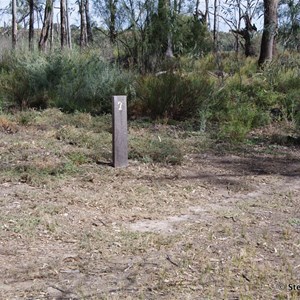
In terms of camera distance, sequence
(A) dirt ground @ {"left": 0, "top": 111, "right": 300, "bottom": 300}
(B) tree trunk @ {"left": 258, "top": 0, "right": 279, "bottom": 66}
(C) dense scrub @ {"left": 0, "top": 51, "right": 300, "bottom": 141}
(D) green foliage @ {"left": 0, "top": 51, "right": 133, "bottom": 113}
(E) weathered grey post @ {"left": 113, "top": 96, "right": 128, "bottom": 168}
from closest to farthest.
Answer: (A) dirt ground @ {"left": 0, "top": 111, "right": 300, "bottom": 300} → (E) weathered grey post @ {"left": 113, "top": 96, "right": 128, "bottom": 168} → (C) dense scrub @ {"left": 0, "top": 51, "right": 300, "bottom": 141} → (D) green foliage @ {"left": 0, "top": 51, "right": 133, "bottom": 113} → (B) tree trunk @ {"left": 258, "top": 0, "right": 279, "bottom": 66}

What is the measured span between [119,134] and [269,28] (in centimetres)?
812

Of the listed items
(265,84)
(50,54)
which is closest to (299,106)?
(265,84)

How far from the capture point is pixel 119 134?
6887 millimetres

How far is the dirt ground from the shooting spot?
Result: 361 cm

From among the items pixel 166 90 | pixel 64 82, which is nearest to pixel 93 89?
pixel 64 82

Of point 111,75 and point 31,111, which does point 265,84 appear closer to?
point 111,75

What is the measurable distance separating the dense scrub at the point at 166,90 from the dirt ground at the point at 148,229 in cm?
290

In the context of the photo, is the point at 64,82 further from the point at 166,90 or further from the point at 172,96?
the point at 172,96

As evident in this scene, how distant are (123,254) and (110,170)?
8.43ft

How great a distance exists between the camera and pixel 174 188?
6.11 m

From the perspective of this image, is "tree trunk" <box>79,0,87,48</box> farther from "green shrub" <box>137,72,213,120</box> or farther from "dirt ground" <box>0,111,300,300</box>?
"dirt ground" <box>0,111,300,300</box>

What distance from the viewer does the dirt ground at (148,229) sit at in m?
3.61

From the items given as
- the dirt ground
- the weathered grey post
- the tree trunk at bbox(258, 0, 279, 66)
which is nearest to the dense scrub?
the tree trunk at bbox(258, 0, 279, 66)

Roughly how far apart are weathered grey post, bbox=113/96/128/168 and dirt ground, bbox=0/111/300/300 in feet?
0.50
